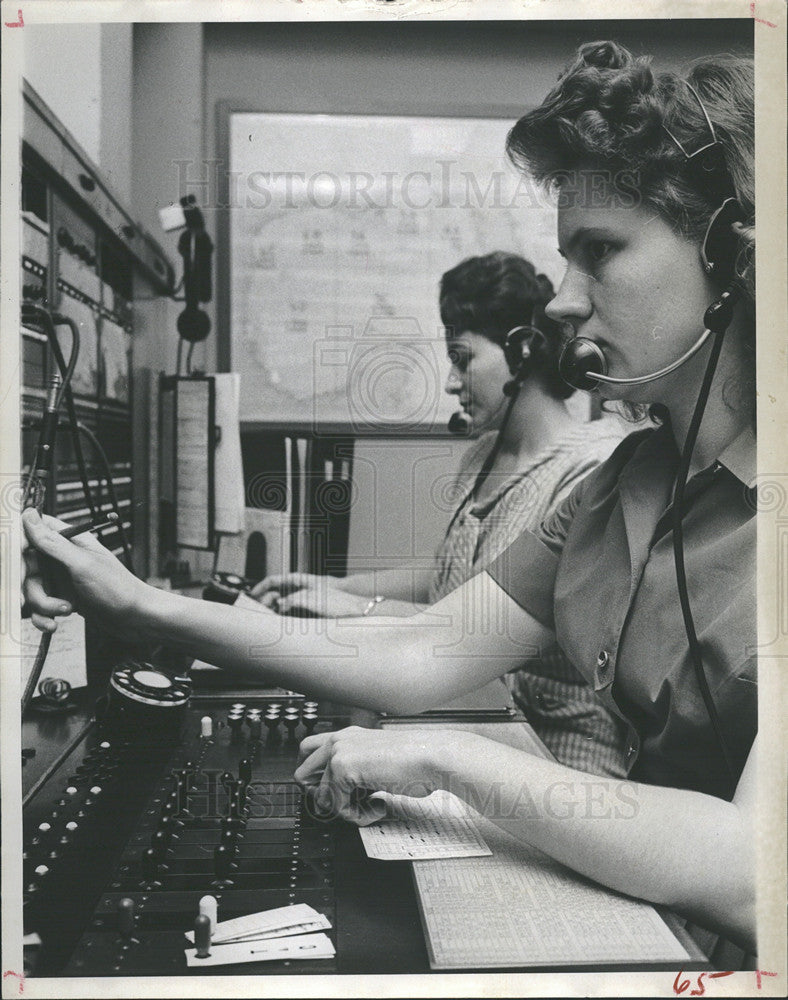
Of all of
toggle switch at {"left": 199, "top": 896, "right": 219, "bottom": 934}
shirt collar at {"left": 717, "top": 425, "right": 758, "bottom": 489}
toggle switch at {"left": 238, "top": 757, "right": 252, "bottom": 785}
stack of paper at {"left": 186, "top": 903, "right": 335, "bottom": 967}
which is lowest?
stack of paper at {"left": 186, "top": 903, "right": 335, "bottom": 967}

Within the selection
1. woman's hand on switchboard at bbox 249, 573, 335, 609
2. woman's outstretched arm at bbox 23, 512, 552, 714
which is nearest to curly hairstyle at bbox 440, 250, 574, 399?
woman's hand on switchboard at bbox 249, 573, 335, 609

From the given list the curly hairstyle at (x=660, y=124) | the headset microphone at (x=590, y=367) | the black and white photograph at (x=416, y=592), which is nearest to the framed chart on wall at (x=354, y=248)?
the black and white photograph at (x=416, y=592)

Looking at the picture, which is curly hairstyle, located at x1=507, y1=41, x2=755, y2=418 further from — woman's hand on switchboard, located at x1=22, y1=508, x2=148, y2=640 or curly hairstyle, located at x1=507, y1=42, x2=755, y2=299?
woman's hand on switchboard, located at x1=22, y1=508, x2=148, y2=640

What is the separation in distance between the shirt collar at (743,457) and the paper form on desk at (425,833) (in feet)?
1.50

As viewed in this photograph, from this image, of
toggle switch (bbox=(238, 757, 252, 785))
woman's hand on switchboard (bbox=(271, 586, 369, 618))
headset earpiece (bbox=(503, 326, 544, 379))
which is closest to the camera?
toggle switch (bbox=(238, 757, 252, 785))

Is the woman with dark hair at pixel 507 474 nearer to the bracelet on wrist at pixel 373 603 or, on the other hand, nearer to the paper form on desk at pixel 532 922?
the bracelet on wrist at pixel 373 603

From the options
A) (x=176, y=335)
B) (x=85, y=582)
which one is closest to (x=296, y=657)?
(x=85, y=582)

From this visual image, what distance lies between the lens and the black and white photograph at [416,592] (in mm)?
769

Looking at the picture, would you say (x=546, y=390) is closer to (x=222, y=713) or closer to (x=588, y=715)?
(x=588, y=715)

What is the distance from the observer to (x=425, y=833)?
877mm

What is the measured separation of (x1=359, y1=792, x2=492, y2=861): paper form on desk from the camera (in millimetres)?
837

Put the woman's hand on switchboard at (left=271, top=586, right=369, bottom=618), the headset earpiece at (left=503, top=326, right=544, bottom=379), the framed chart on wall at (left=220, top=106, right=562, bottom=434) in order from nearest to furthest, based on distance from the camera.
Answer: the framed chart on wall at (left=220, top=106, right=562, bottom=434)
the woman's hand on switchboard at (left=271, top=586, right=369, bottom=618)
the headset earpiece at (left=503, top=326, right=544, bottom=379)

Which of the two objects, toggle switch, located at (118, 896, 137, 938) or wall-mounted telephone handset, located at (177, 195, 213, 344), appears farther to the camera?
wall-mounted telephone handset, located at (177, 195, 213, 344)

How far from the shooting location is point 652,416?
104 centimetres
